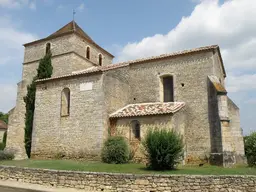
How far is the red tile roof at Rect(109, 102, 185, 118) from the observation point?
15454 millimetres

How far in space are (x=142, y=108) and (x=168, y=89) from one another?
110 inches

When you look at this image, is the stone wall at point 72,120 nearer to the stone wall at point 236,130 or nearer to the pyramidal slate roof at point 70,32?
the pyramidal slate roof at point 70,32

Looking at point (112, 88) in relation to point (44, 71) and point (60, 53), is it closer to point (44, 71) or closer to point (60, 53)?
point (44, 71)

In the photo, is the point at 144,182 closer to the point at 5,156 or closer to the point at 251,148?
the point at 251,148

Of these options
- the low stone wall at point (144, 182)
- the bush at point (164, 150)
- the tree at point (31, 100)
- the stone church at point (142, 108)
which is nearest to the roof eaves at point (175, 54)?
the stone church at point (142, 108)

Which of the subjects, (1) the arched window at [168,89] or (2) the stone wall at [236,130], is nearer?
(2) the stone wall at [236,130]

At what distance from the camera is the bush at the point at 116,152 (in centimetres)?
1464

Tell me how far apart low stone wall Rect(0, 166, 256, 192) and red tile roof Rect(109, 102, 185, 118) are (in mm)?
5503

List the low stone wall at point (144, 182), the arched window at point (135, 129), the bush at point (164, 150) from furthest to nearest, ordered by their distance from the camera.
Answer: the arched window at point (135, 129), the bush at point (164, 150), the low stone wall at point (144, 182)

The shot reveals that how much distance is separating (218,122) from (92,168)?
8.19 meters

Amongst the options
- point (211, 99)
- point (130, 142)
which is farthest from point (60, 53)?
point (211, 99)

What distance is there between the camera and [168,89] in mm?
18516

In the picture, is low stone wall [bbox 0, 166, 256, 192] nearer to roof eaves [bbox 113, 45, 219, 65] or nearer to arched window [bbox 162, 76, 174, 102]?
arched window [bbox 162, 76, 174, 102]

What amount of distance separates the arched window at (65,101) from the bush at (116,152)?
14.8ft
